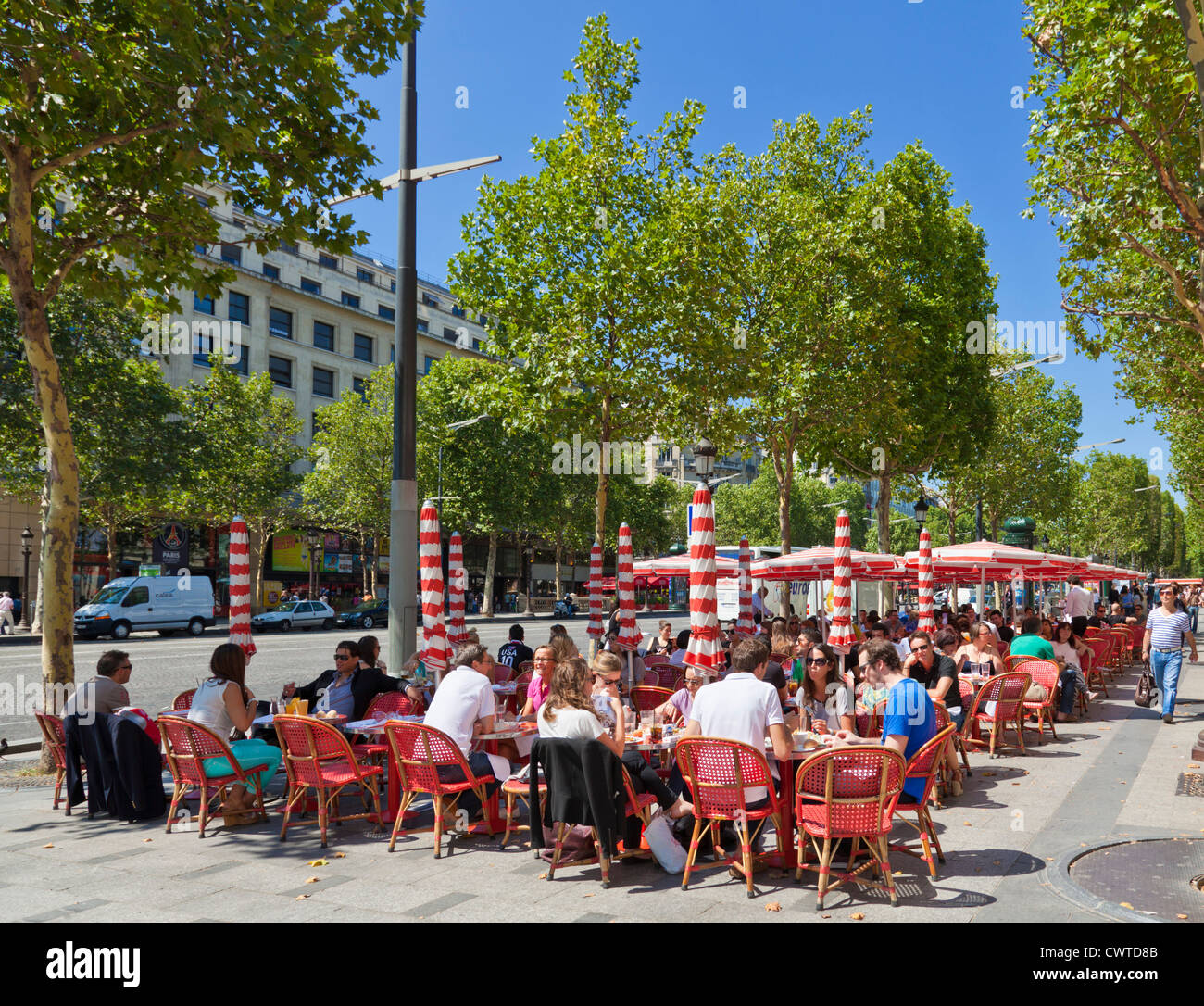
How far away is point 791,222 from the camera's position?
19688 mm

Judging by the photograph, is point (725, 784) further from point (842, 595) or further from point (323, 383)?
point (323, 383)

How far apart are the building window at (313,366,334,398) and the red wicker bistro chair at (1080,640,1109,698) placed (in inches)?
1672

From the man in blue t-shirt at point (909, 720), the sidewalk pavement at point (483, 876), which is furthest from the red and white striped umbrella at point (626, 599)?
the man in blue t-shirt at point (909, 720)

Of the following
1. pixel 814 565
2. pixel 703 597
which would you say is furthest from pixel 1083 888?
pixel 814 565

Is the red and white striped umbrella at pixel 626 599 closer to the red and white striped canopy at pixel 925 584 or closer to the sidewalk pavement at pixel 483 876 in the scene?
the red and white striped canopy at pixel 925 584

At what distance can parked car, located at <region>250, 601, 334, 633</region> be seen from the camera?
119 ft

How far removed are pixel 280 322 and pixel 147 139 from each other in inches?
1612

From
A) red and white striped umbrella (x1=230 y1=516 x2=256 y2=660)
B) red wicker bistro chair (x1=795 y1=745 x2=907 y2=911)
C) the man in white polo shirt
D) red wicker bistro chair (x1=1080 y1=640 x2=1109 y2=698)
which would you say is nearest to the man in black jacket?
red and white striped umbrella (x1=230 y1=516 x2=256 y2=660)

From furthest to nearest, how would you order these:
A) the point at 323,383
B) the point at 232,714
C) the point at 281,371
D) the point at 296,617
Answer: the point at 323,383 → the point at 281,371 → the point at 296,617 → the point at 232,714

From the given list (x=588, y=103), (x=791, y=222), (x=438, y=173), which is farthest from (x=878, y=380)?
(x=438, y=173)

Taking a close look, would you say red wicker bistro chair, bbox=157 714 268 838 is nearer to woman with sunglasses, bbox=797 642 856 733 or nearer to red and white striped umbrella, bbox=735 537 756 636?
woman with sunglasses, bbox=797 642 856 733

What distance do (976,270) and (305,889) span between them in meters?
25.6

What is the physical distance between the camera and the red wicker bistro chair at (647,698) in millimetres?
10156

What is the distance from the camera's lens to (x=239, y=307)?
45250 mm
